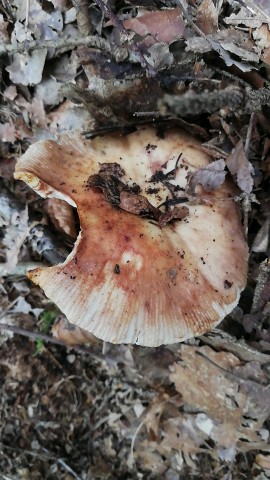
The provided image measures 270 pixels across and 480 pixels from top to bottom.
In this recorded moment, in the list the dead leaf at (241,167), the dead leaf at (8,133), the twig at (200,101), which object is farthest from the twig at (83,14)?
the dead leaf at (241,167)

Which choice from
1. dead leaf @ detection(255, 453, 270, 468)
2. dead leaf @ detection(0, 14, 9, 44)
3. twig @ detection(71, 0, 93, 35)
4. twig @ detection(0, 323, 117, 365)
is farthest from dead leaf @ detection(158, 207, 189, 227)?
dead leaf @ detection(255, 453, 270, 468)

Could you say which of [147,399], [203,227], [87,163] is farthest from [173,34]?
[147,399]

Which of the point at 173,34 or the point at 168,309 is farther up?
the point at 173,34

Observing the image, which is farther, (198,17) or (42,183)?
(198,17)

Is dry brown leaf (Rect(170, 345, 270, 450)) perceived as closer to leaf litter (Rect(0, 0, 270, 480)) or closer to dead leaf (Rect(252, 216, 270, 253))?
leaf litter (Rect(0, 0, 270, 480))

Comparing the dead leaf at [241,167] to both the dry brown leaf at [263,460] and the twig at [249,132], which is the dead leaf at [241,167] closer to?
the twig at [249,132]

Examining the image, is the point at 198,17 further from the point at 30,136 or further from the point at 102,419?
the point at 102,419

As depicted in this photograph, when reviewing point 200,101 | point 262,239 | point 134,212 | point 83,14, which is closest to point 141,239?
point 134,212
